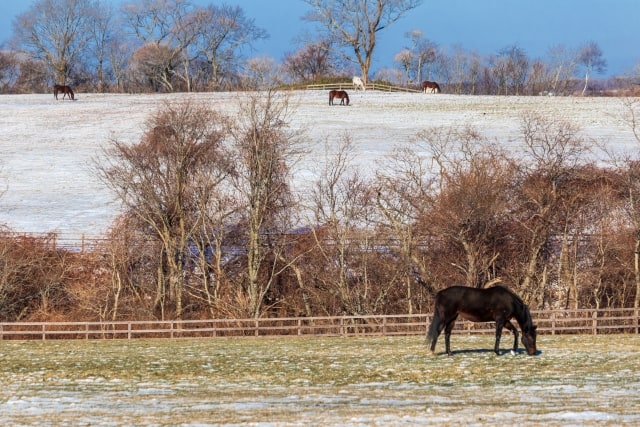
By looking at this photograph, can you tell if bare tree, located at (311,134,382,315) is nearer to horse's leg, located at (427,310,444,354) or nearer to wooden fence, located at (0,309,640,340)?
wooden fence, located at (0,309,640,340)

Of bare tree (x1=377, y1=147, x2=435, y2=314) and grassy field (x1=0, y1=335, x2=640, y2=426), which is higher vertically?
bare tree (x1=377, y1=147, x2=435, y2=314)

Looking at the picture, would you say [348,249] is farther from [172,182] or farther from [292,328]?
[172,182]

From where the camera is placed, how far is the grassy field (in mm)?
11914

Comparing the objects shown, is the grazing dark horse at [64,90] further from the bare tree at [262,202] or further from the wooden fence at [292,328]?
the wooden fence at [292,328]

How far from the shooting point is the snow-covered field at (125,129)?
4197cm

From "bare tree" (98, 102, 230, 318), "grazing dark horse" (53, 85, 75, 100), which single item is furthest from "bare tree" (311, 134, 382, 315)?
"grazing dark horse" (53, 85, 75, 100)

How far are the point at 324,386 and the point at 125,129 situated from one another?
4379cm

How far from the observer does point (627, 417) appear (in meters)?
11.4

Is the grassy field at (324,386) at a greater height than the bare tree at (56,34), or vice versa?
the bare tree at (56,34)

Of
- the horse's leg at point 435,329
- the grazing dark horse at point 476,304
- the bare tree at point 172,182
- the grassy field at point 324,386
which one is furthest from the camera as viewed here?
the bare tree at point 172,182

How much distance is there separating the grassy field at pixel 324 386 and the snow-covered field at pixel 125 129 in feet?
67.2

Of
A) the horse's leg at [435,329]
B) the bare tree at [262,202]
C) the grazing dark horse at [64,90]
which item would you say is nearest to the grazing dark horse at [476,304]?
the horse's leg at [435,329]

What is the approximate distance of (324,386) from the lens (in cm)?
1459

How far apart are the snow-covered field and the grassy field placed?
67.2ft
